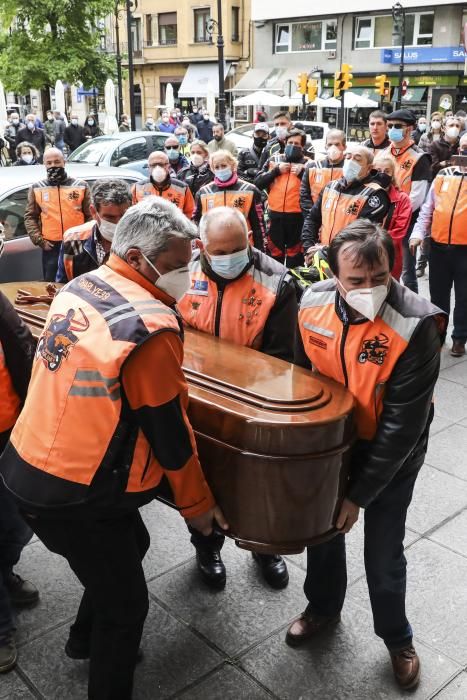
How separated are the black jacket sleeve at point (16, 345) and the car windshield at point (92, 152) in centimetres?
1125

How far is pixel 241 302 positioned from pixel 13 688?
6.30ft

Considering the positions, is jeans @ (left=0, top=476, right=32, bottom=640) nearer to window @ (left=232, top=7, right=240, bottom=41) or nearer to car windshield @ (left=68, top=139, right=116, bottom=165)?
→ car windshield @ (left=68, top=139, right=116, bottom=165)

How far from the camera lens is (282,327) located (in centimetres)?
342

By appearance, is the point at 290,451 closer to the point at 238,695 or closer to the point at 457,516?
the point at 238,695

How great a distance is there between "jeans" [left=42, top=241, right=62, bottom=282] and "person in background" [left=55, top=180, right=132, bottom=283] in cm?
254

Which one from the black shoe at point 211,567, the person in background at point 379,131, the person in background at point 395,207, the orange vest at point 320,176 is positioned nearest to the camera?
the black shoe at point 211,567

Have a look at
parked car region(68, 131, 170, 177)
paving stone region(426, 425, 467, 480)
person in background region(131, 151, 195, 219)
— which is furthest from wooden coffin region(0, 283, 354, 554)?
parked car region(68, 131, 170, 177)

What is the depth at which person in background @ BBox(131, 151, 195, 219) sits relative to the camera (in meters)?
8.12

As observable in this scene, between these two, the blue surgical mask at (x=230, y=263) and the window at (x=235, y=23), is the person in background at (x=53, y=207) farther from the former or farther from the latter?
the window at (x=235, y=23)

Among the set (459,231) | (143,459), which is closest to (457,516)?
(143,459)

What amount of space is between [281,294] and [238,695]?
1756 mm

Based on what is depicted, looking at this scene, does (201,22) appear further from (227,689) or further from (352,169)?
(227,689)

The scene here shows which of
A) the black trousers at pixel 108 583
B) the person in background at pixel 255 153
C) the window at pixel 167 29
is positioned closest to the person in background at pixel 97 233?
the black trousers at pixel 108 583

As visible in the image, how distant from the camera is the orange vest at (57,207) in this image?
7.31 m
